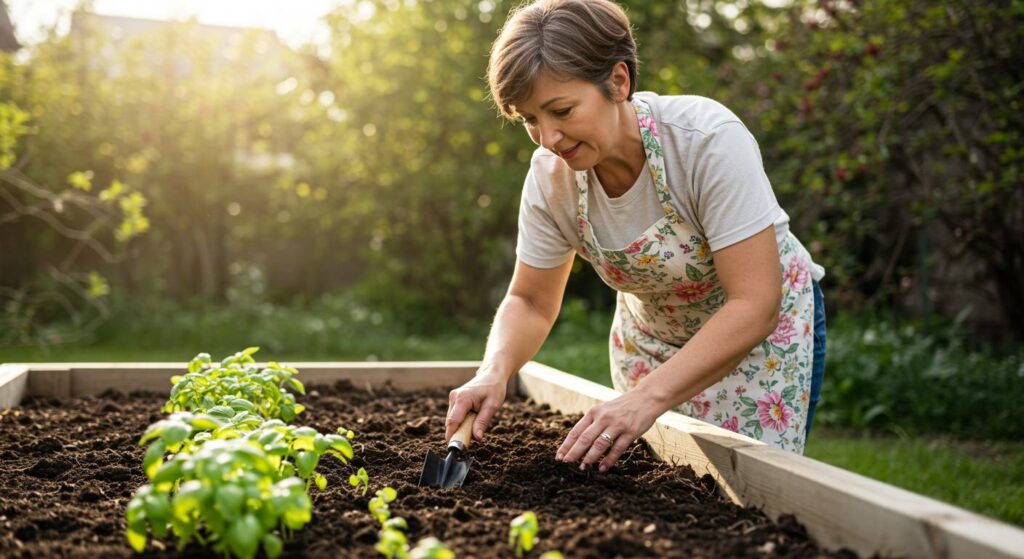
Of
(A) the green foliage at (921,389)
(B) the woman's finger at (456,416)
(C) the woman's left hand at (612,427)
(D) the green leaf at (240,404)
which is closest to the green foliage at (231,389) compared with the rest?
(D) the green leaf at (240,404)

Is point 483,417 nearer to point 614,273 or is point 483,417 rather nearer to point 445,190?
point 614,273

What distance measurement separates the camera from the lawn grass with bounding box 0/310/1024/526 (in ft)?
13.4

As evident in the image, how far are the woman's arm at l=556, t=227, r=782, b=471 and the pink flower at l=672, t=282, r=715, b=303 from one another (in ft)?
1.05

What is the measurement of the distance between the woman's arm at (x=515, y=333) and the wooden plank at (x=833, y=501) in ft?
1.35

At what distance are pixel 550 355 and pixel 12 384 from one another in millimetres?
4818

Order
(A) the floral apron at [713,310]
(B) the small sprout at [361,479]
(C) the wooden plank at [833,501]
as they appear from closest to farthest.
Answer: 1. (C) the wooden plank at [833,501]
2. (B) the small sprout at [361,479]
3. (A) the floral apron at [713,310]

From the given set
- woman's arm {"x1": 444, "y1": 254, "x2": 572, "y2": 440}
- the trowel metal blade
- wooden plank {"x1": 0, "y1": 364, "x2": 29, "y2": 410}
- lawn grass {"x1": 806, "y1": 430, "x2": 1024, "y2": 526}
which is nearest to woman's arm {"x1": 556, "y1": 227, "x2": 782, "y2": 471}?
the trowel metal blade

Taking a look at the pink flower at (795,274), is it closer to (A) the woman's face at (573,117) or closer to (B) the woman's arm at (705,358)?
(B) the woman's arm at (705,358)

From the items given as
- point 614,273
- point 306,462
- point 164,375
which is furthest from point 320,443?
point 164,375

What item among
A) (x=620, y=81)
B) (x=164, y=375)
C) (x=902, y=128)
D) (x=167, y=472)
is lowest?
(x=164, y=375)

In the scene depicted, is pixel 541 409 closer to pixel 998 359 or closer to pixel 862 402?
pixel 862 402

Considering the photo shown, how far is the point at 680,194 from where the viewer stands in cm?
221

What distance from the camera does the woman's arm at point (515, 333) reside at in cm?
227

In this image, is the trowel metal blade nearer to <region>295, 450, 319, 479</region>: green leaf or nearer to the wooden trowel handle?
the wooden trowel handle
